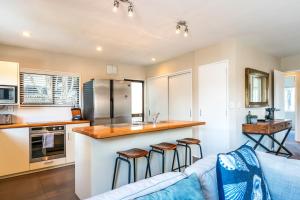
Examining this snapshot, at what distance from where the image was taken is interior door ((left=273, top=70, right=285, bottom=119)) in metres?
4.52

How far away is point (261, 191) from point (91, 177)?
1.73 meters

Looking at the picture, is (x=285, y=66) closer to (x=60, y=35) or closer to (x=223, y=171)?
(x=223, y=171)

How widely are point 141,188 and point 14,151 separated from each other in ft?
10.8

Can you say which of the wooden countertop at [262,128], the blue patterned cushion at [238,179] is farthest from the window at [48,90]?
the blue patterned cushion at [238,179]

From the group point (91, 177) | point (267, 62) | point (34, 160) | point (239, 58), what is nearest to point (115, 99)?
point (34, 160)

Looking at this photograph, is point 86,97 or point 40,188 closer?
point 40,188

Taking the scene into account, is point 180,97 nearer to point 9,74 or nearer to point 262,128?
point 262,128

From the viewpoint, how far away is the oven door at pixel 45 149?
11.0 feet

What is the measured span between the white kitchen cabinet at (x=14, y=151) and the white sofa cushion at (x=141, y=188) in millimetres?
3143

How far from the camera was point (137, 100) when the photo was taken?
227 inches

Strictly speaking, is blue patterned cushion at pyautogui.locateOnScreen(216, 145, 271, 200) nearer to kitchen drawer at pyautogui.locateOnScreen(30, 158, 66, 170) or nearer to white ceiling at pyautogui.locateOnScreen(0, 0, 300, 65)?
white ceiling at pyautogui.locateOnScreen(0, 0, 300, 65)

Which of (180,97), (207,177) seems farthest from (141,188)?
(180,97)

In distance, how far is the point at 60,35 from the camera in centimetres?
315

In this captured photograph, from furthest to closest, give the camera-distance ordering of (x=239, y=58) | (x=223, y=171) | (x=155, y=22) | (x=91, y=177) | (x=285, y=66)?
(x=285, y=66) < (x=239, y=58) < (x=155, y=22) < (x=91, y=177) < (x=223, y=171)
